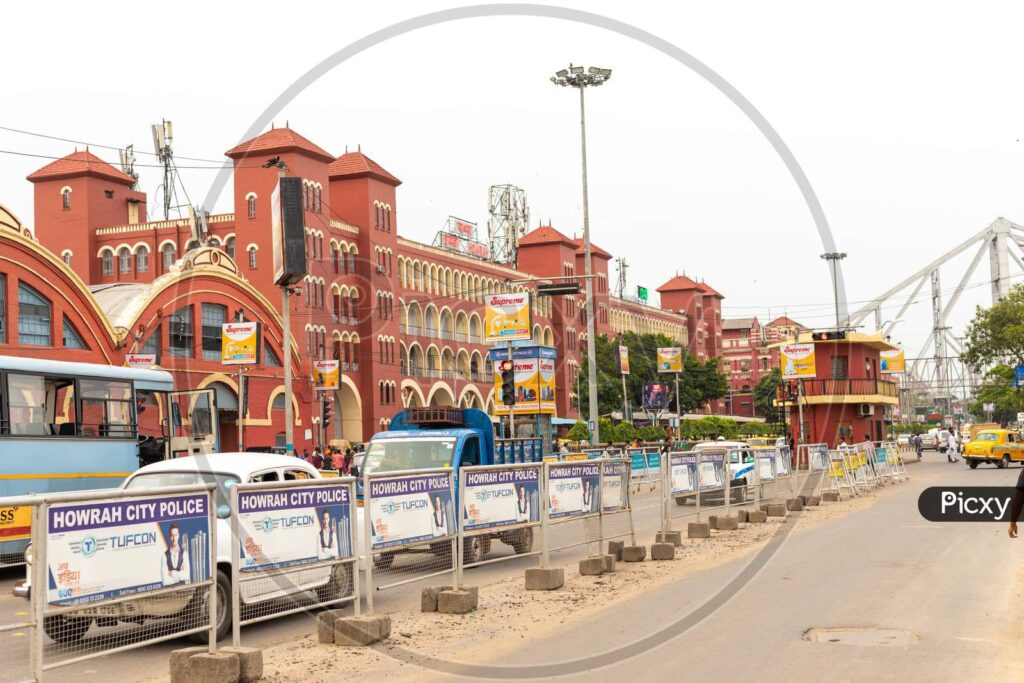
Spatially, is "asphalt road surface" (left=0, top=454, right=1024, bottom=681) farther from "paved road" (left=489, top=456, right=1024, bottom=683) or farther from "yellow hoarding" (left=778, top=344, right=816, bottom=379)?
"yellow hoarding" (left=778, top=344, right=816, bottom=379)

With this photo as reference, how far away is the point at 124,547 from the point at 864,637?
6606 mm

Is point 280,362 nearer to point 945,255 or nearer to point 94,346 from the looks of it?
point 94,346

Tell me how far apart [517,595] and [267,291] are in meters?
56.8

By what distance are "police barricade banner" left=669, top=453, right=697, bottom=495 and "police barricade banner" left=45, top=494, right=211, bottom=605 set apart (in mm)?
12018

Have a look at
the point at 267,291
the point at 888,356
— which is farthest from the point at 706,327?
the point at 267,291

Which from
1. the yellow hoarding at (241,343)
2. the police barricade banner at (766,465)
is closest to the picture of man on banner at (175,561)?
the police barricade banner at (766,465)

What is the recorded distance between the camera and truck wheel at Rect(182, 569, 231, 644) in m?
8.69

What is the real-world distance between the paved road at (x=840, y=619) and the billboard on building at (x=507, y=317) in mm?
25882

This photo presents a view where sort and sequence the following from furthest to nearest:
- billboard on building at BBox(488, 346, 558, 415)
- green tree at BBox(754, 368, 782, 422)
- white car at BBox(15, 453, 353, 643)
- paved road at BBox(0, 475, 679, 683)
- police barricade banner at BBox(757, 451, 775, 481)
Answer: green tree at BBox(754, 368, 782, 422) → billboard on building at BBox(488, 346, 558, 415) → police barricade banner at BBox(757, 451, 775, 481) → paved road at BBox(0, 475, 679, 683) → white car at BBox(15, 453, 353, 643)

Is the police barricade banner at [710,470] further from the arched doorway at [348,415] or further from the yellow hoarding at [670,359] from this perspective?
the yellow hoarding at [670,359]

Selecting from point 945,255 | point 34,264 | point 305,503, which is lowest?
point 305,503

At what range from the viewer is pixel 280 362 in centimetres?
6275

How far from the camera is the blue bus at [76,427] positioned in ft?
58.3

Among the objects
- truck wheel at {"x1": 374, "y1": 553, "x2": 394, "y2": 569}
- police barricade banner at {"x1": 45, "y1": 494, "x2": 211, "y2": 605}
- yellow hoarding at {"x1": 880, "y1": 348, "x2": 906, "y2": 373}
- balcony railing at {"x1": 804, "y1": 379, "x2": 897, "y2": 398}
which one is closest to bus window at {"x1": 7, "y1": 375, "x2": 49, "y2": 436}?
truck wheel at {"x1": 374, "y1": 553, "x2": 394, "y2": 569}
